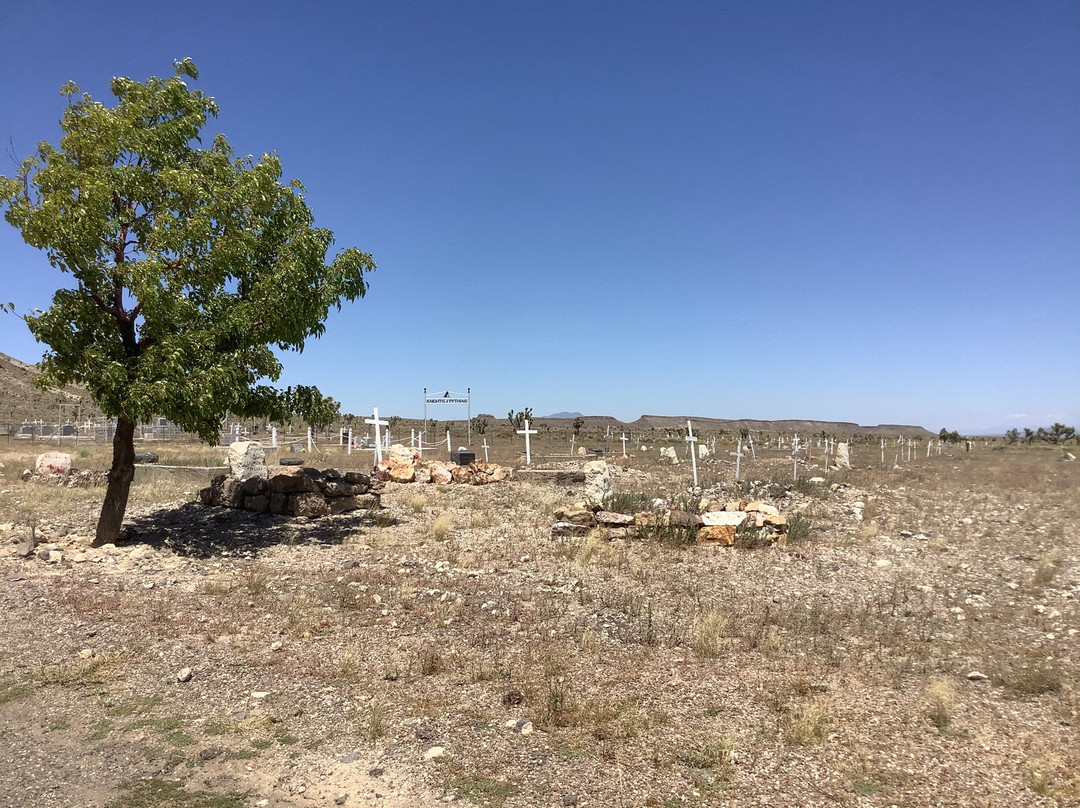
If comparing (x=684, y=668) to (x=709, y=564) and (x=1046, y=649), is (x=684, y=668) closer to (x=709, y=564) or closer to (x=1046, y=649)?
(x=1046, y=649)

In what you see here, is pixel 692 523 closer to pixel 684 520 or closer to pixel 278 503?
pixel 684 520

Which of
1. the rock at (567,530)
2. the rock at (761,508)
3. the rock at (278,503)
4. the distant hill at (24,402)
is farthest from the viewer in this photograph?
the distant hill at (24,402)

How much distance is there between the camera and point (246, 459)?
1769 centimetres

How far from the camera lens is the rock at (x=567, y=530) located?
1366cm

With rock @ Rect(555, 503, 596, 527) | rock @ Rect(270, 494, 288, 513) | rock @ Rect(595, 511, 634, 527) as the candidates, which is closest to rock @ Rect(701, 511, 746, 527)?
rock @ Rect(595, 511, 634, 527)

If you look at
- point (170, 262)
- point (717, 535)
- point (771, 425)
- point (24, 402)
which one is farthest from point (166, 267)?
point (771, 425)

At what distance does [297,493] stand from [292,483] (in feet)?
0.95

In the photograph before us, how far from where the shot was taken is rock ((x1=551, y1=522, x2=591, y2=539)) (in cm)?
1366

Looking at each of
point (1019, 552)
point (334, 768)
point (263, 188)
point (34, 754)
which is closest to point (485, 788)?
point (334, 768)

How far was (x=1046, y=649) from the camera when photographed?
292 inches

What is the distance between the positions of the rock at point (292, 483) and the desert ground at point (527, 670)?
1.85 meters

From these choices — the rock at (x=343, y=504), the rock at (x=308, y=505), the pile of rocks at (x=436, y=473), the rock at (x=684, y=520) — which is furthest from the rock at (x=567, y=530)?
the pile of rocks at (x=436, y=473)

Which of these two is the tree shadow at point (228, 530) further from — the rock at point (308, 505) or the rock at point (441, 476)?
the rock at point (441, 476)

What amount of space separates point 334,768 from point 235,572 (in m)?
6.65
